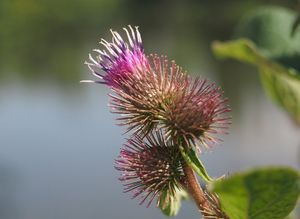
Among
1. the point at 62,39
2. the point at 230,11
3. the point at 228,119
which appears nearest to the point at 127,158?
the point at 228,119

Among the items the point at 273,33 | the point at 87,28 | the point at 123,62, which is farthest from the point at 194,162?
the point at 87,28

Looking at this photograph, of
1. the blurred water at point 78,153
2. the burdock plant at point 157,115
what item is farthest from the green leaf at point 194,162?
the blurred water at point 78,153

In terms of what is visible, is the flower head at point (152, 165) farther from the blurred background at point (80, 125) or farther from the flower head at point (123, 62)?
the blurred background at point (80, 125)

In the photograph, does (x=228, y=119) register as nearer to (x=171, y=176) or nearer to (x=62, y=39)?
(x=171, y=176)

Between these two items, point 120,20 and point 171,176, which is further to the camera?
point 120,20

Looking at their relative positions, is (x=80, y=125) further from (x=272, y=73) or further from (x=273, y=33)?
(x=272, y=73)

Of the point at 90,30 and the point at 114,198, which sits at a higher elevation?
the point at 90,30
